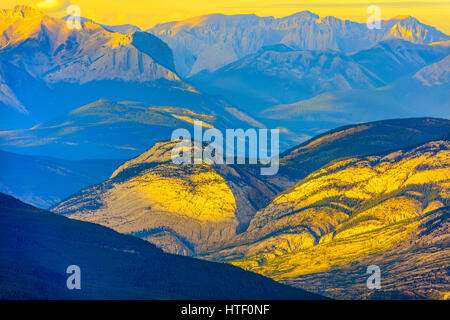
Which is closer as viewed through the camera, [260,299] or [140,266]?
[260,299]

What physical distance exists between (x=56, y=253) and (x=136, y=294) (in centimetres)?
2160

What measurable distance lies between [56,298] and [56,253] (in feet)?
92.5

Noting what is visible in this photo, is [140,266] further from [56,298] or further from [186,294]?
[56,298]

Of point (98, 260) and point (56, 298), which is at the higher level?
point (98, 260)

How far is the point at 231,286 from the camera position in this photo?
193 m
